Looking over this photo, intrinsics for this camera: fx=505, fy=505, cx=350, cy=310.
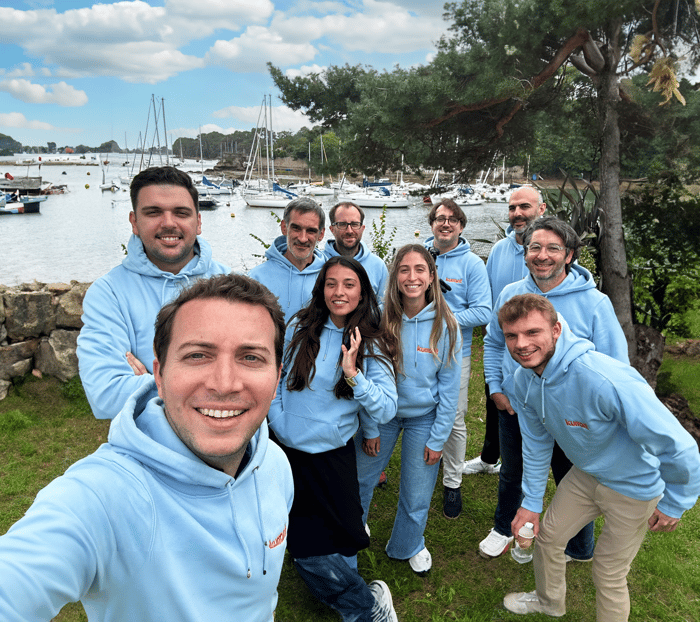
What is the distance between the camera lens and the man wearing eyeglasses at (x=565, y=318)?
299cm

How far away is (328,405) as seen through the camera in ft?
8.80

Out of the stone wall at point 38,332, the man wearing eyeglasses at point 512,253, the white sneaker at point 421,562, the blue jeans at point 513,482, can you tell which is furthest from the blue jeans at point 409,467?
the stone wall at point 38,332

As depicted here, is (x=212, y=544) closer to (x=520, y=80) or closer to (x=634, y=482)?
(x=634, y=482)

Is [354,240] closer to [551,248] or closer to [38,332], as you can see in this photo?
[551,248]

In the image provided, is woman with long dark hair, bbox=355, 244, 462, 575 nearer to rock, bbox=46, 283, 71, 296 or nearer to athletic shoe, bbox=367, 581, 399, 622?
athletic shoe, bbox=367, 581, 399, 622

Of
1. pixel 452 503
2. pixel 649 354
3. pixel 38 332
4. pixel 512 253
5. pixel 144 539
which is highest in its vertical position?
pixel 512 253

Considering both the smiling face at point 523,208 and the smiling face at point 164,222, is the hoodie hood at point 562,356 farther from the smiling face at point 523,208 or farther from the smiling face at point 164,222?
the smiling face at point 164,222

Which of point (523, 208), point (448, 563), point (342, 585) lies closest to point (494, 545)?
point (448, 563)

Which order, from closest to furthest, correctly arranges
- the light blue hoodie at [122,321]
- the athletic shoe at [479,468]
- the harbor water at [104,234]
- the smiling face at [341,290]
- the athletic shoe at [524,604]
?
the light blue hoodie at [122,321] < the smiling face at [341,290] < the athletic shoe at [524,604] < the athletic shoe at [479,468] < the harbor water at [104,234]

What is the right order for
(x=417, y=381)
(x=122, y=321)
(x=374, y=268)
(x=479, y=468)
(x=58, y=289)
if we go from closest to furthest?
1. (x=122, y=321)
2. (x=417, y=381)
3. (x=374, y=268)
4. (x=479, y=468)
5. (x=58, y=289)

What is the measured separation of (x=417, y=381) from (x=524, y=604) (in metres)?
1.43

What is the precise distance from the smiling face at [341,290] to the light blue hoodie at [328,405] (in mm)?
130

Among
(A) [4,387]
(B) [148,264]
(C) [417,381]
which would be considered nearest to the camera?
(B) [148,264]

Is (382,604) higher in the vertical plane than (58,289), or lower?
lower
